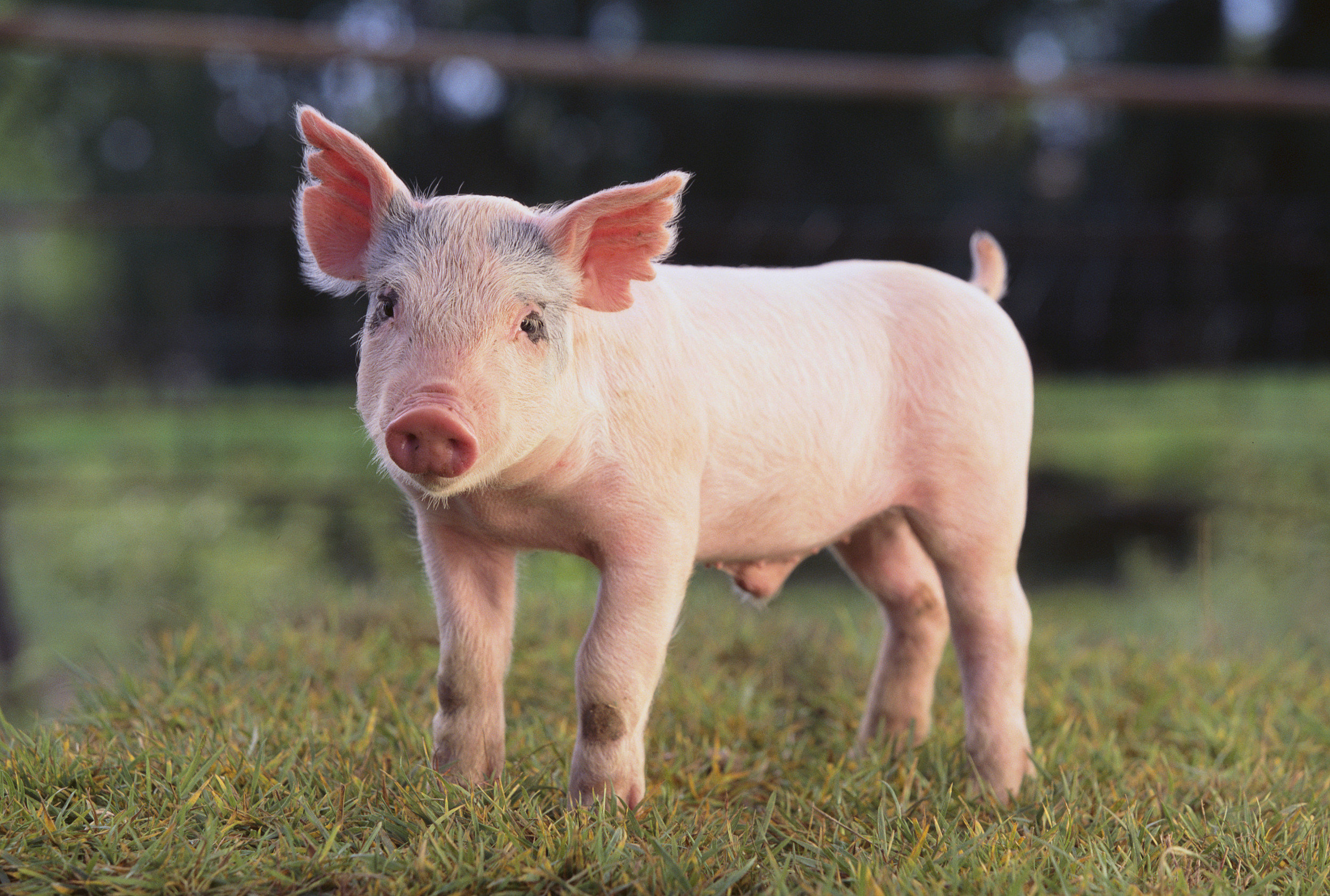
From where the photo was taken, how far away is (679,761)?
303cm

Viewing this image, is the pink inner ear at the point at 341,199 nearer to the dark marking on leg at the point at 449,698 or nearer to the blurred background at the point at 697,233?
the dark marking on leg at the point at 449,698

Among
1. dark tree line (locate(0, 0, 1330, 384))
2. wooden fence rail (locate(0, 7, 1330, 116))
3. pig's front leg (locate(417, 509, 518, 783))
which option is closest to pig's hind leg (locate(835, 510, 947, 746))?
pig's front leg (locate(417, 509, 518, 783))

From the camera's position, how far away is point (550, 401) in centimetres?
227

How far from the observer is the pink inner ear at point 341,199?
7.79 feet

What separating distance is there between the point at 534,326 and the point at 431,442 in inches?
14.5

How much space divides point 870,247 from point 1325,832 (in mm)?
6567

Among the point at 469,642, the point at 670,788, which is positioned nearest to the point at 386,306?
the point at 469,642

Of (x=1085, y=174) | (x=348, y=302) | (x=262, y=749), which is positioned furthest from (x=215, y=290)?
→ (x=262, y=749)

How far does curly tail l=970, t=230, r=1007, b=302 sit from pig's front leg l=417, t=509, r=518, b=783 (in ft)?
5.71

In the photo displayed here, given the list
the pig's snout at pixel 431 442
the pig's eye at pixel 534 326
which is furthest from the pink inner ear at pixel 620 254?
the pig's snout at pixel 431 442

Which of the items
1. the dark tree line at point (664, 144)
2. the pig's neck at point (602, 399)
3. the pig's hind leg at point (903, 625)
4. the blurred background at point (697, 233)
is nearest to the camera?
the pig's neck at point (602, 399)

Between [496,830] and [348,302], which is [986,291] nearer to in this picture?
[496,830]

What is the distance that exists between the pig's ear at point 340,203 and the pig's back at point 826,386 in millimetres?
635

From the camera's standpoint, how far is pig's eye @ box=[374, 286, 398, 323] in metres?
2.27
